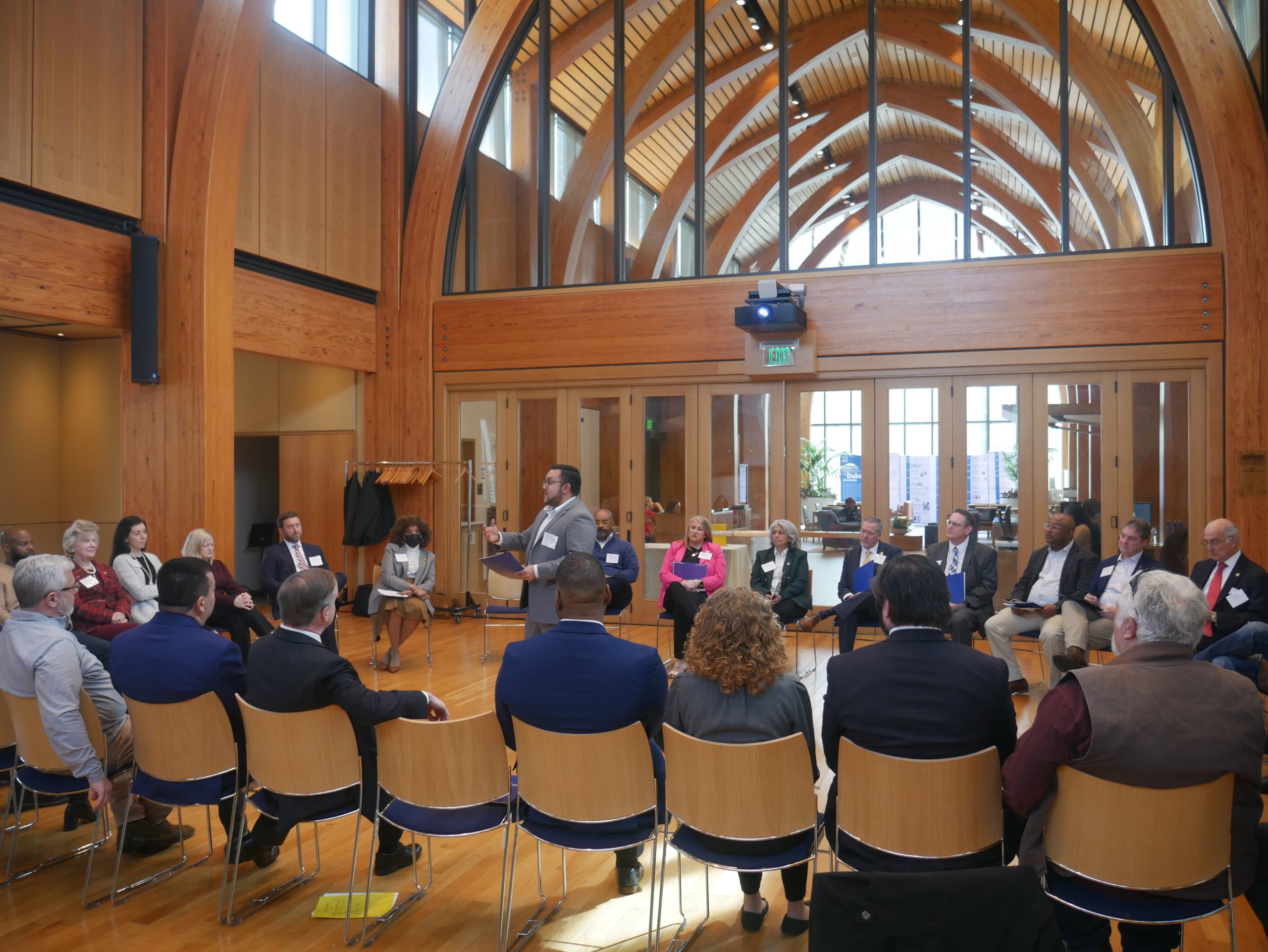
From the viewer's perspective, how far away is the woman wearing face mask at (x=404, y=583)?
286 inches

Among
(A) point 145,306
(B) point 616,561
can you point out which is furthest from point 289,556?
(B) point 616,561

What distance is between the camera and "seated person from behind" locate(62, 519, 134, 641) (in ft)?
17.4

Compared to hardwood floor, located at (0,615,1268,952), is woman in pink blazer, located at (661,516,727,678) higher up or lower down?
higher up

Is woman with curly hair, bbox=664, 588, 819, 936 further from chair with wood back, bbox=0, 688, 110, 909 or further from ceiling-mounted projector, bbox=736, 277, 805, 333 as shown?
ceiling-mounted projector, bbox=736, 277, 805, 333

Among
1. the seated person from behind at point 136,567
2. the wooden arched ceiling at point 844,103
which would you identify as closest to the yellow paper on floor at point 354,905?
the seated person from behind at point 136,567

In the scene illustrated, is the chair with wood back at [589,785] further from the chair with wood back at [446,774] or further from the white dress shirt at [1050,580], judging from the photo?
the white dress shirt at [1050,580]

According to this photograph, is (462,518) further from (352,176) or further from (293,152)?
(293,152)

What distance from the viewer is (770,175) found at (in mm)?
10195

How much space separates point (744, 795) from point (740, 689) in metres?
0.30

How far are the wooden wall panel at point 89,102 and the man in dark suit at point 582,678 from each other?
5693 millimetres

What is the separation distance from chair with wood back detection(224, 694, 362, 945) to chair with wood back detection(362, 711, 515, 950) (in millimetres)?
128

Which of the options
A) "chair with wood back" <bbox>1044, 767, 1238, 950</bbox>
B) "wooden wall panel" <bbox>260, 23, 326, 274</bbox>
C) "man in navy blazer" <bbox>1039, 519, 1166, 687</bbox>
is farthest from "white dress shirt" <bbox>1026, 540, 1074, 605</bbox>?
"wooden wall panel" <bbox>260, 23, 326, 274</bbox>

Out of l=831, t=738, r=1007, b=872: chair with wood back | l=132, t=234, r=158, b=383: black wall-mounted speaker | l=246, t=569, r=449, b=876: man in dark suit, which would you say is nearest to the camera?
l=831, t=738, r=1007, b=872: chair with wood back

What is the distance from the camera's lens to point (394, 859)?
3504 mm
